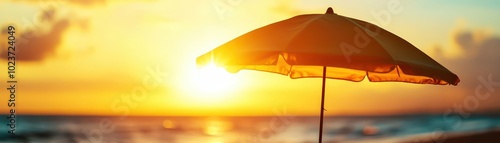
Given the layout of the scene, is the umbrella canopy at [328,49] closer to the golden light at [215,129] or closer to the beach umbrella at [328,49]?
the beach umbrella at [328,49]

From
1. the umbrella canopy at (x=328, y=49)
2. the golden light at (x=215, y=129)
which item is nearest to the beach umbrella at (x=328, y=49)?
the umbrella canopy at (x=328, y=49)

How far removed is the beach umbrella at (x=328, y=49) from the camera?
570cm

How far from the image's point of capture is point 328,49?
5.71 meters

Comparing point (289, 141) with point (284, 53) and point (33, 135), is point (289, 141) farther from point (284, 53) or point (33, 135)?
point (284, 53)

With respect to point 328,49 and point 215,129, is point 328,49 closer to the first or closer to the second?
point 328,49

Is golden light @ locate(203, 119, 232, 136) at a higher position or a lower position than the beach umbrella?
higher

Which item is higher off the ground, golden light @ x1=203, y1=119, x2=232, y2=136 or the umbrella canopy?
golden light @ x1=203, y1=119, x2=232, y2=136

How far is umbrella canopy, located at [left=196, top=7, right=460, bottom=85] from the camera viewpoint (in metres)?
5.69

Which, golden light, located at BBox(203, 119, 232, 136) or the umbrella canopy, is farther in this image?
golden light, located at BBox(203, 119, 232, 136)

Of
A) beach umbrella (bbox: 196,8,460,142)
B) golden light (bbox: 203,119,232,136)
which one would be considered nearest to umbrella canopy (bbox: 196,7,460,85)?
beach umbrella (bbox: 196,8,460,142)

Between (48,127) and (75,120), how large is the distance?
820cm

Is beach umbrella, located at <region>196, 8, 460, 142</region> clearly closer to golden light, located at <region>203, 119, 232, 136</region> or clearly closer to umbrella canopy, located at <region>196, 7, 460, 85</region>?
umbrella canopy, located at <region>196, 7, 460, 85</region>

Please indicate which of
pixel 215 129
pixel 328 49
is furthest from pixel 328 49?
pixel 215 129

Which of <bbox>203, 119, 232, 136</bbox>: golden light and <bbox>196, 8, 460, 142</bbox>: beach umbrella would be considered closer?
<bbox>196, 8, 460, 142</bbox>: beach umbrella
